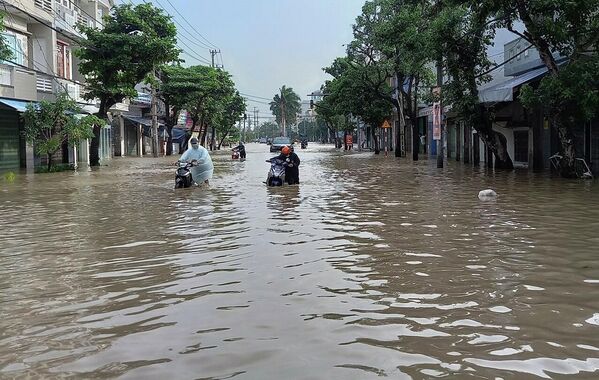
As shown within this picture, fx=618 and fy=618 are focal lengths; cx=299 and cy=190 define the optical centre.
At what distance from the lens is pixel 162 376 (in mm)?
3746

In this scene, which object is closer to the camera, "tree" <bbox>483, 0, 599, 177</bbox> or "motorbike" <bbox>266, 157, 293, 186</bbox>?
"tree" <bbox>483, 0, 599, 177</bbox>

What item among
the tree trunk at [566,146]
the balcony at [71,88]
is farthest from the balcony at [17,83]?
the tree trunk at [566,146]

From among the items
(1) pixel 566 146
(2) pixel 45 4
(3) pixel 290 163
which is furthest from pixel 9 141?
(1) pixel 566 146

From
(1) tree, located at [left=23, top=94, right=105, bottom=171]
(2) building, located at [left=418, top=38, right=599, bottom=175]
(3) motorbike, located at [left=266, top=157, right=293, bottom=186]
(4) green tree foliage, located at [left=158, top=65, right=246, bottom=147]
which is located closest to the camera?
(3) motorbike, located at [left=266, top=157, right=293, bottom=186]

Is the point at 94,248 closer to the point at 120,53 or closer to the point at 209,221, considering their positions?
the point at 209,221

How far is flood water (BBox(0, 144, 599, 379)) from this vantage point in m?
3.98

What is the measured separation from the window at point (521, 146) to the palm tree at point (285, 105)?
352 feet

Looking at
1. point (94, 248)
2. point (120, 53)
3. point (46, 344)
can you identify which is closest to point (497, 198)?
point (94, 248)

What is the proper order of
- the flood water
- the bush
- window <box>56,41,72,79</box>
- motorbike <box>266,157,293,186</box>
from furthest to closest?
window <box>56,41,72,79</box>, the bush, motorbike <box>266,157,293,186</box>, the flood water

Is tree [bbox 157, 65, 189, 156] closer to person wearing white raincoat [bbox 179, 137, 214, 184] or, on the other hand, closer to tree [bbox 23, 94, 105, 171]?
tree [bbox 23, 94, 105, 171]

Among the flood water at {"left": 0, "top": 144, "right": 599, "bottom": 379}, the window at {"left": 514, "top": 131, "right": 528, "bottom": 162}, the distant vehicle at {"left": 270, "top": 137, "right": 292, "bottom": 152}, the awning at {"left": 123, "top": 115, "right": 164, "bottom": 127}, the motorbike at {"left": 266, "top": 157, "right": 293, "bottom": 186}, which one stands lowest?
the flood water at {"left": 0, "top": 144, "right": 599, "bottom": 379}

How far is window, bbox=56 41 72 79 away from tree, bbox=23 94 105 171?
17.6 ft

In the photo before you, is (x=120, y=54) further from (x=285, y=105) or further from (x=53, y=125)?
(x=285, y=105)

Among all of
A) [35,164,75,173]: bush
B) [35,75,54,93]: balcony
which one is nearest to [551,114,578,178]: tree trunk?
[35,164,75,173]: bush
